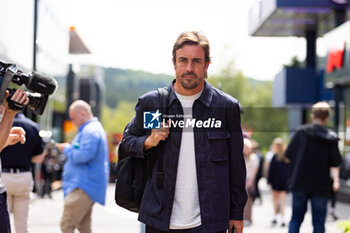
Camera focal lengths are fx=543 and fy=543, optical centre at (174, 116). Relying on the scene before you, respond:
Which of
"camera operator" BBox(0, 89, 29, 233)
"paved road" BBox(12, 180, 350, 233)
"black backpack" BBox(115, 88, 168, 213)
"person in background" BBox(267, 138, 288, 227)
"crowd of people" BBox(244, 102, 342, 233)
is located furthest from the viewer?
"person in background" BBox(267, 138, 288, 227)

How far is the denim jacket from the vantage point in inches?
122

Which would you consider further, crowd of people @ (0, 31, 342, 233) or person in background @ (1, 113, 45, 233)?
person in background @ (1, 113, 45, 233)

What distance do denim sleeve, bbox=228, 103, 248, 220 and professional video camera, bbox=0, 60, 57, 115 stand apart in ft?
3.85

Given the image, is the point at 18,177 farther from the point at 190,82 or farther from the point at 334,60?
the point at 334,60

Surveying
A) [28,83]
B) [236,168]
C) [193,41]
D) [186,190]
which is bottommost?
[186,190]

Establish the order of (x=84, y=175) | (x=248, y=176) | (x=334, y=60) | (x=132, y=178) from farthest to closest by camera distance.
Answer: (x=334, y=60), (x=248, y=176), (x=84, y=175), (x=132, y=178)

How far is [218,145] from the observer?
3168 millimetres

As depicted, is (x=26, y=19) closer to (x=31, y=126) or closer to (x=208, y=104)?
(x=31, y=126)

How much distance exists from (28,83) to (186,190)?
1.18 meters

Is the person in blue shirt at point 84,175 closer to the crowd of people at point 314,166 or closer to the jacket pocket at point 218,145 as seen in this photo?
the crowd of people at point 314,166

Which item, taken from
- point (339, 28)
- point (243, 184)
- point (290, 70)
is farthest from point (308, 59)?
point (243, 184)

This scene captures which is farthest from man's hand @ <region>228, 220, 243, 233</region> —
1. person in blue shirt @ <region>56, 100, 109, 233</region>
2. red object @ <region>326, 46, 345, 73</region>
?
red object @ <region>326, 46, 345, 73</region>

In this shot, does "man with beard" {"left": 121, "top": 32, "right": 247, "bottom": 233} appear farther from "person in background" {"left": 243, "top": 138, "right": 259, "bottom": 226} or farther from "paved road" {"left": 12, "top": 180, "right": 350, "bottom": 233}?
"paved road" {"left": 12, "top": 180, "right": 350, "bottom": 233}

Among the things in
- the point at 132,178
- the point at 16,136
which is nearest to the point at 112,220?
the point at 16,136
